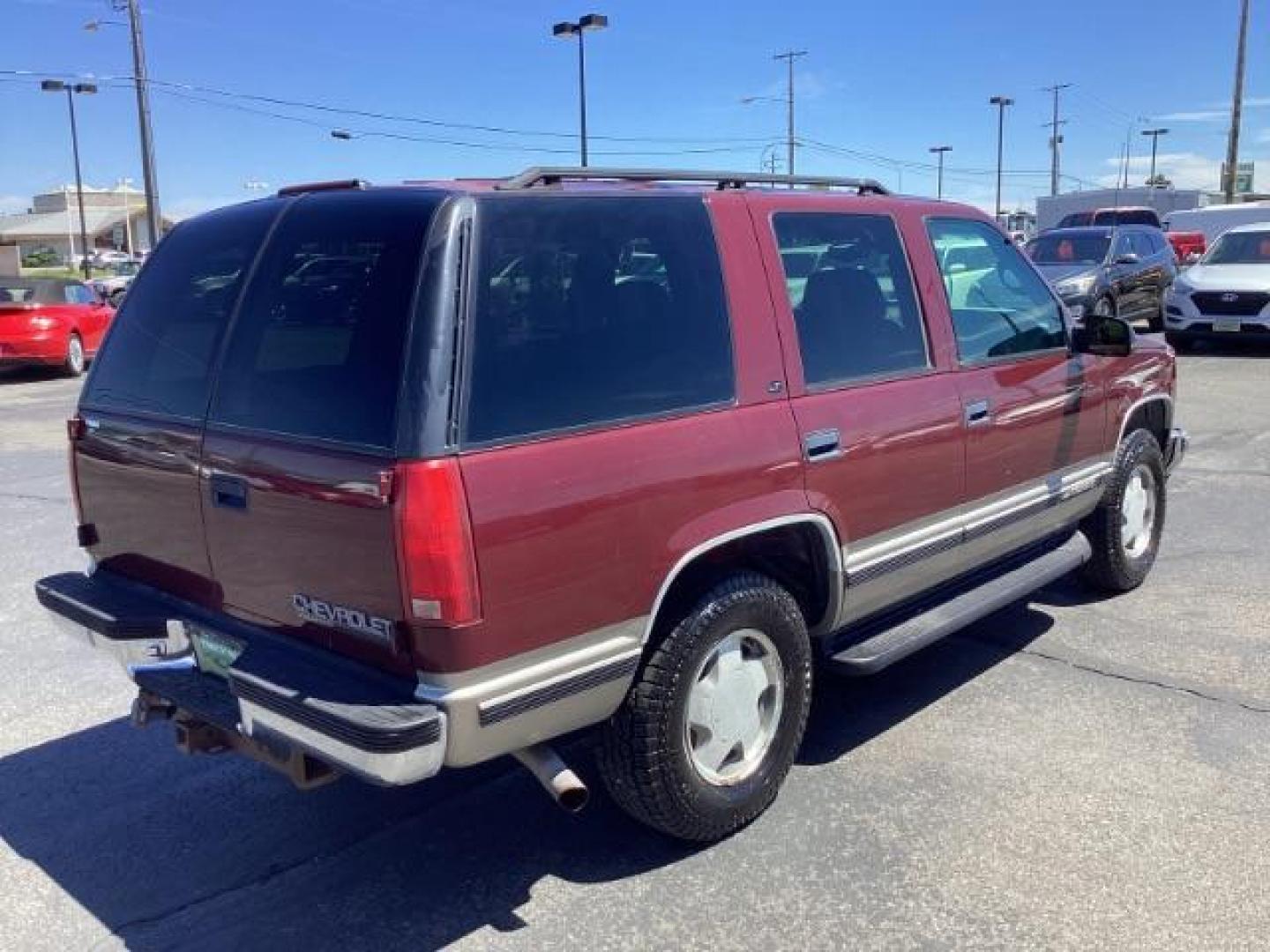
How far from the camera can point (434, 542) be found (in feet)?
8.75

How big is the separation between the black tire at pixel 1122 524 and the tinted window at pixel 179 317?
13.3ft

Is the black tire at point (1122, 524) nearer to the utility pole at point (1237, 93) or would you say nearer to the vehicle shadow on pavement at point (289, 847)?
the vehicle shadow on pavement at point (289, 847)

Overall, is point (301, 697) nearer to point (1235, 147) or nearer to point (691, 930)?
point (691, 930)

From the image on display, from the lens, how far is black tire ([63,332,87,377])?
17.7m

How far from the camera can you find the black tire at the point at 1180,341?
16.4 metres

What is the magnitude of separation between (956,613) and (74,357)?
55.7 feet

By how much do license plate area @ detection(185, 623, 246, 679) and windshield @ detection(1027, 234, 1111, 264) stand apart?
15347mm

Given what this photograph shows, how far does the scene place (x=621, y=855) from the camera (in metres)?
3.50

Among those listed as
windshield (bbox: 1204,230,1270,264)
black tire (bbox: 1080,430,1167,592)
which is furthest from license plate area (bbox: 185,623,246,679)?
windshield (bbox: 1204,230,1270,264)

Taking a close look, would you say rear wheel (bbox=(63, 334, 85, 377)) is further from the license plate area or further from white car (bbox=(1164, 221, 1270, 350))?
white car (bbox=(1164, 221, 1270, 350))

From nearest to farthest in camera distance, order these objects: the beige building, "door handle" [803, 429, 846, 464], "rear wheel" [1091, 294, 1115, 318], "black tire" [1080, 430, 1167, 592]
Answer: "door handle" [803, 429, 846, 464]
"black tire" [1080, 430, 1167, 592]
"rear wheel" [1091, 294, 1115, 318]
the beige building

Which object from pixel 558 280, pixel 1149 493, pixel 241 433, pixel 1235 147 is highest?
pixel 1235 147

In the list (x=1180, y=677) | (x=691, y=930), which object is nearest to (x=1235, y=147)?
(x=1180, y=677)

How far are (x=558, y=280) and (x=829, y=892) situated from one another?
1868 millimetres
